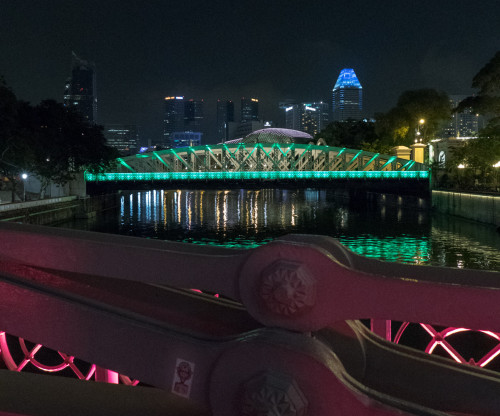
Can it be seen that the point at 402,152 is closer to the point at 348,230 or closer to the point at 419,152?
the point at 419,152

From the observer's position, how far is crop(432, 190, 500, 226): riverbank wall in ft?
152

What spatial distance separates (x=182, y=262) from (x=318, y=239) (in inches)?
25.8

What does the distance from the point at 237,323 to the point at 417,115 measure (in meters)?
88.6

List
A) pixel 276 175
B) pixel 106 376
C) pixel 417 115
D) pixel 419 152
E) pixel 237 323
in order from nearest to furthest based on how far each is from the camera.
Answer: pixel 237 323
pixel 106 376
pixel 276 175
pixel 419 152
pixel 417 115

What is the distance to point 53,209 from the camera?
49438 millimetres

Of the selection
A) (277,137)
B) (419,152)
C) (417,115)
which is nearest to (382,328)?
(419,152)

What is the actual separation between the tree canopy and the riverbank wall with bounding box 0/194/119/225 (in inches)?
101

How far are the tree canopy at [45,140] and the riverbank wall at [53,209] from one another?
8.43 feet

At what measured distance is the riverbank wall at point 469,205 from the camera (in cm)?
4638

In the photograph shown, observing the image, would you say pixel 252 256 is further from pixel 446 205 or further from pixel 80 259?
pixel 446 205

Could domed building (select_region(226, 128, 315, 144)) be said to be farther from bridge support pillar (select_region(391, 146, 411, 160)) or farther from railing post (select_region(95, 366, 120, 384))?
railing post (select_region(95, 366, 120, 384))

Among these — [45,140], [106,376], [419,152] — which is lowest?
[106,376]

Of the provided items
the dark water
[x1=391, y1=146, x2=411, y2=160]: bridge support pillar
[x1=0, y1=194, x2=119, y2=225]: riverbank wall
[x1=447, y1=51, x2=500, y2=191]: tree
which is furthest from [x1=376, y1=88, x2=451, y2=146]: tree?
[x1=0, y1=194, x2=119, y2=225]: riverbank wall

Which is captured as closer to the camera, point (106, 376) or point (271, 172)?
point (106, 376)
